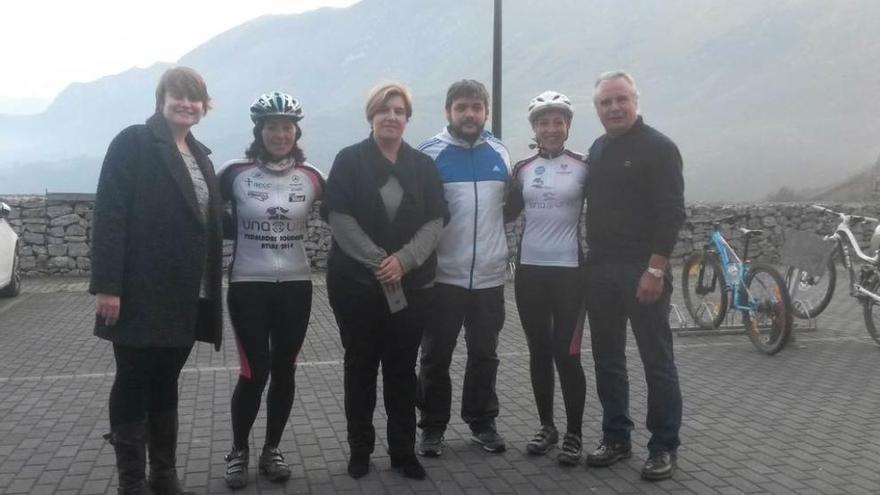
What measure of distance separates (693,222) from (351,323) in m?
12.1

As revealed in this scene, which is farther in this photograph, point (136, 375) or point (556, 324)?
point (556, 324)

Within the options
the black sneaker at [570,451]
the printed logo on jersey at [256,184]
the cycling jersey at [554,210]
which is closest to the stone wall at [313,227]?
the cycling jersey at [554,210]

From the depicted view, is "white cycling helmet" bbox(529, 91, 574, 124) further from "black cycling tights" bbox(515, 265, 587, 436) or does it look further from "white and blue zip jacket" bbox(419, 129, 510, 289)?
"black cycling tights" bbox(515, 265, 587, 436)

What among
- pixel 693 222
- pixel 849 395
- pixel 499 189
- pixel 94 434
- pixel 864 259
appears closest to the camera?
pixel 499 189

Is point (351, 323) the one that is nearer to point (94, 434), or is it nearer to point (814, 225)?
point (94, 434)

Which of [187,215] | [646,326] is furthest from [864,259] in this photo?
[187,215]

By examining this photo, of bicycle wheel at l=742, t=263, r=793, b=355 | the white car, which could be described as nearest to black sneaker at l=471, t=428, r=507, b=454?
bicycle wheel at l=742, t=263, r=793, b=355

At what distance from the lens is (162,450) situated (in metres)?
4.04

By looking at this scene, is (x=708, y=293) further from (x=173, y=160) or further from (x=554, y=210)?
(x=173, y=160)

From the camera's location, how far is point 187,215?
3.81 meters

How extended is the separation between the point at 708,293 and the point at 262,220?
6.16 m

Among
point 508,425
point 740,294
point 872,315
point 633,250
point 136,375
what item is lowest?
point 508,425

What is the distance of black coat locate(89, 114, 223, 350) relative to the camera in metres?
3.66

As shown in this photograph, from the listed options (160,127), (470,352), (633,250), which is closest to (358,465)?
(470,352)
